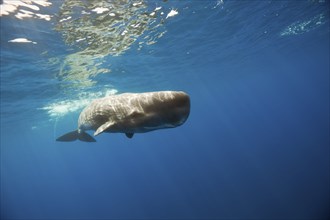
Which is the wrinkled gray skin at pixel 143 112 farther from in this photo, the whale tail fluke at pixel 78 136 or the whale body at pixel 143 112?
the whale tail fluke at pixel 78 136

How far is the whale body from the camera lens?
3.54m

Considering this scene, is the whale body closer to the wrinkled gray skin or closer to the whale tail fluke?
the wrinkled gray skin

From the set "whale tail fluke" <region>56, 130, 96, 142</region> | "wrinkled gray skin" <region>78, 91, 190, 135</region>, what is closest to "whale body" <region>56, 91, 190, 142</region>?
"wrinkled gray skin" <region>78, 91, 190, 135</region>

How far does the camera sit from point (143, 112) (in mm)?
4004

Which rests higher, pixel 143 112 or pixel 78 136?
pixel 143 112

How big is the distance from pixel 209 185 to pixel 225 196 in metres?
7.83

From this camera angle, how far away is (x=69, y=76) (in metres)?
22.4

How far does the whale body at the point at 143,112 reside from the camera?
11.6 feet

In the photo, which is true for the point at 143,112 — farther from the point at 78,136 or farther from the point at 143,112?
the point at 78,136

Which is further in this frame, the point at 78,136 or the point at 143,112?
the point at 78,136

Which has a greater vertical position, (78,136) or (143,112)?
(143,112)

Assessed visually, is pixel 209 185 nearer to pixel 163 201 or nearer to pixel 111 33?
pixel 163 201

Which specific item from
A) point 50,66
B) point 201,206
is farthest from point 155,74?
point 201,206

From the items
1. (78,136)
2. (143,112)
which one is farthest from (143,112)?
(78,136)
